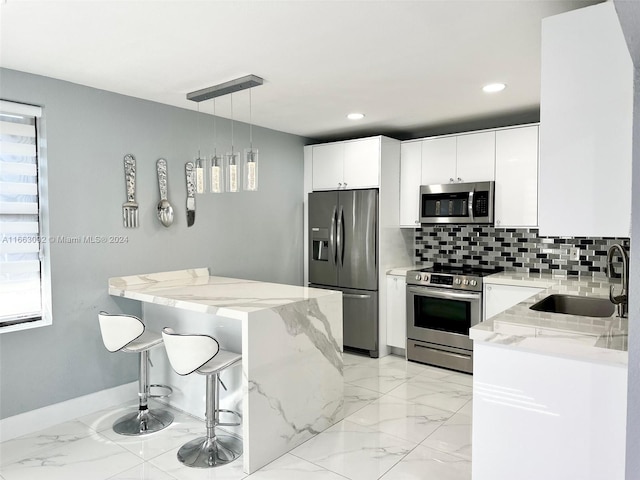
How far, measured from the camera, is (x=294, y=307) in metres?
2.73

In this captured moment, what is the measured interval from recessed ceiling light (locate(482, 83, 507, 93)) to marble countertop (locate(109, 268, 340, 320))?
1.86m

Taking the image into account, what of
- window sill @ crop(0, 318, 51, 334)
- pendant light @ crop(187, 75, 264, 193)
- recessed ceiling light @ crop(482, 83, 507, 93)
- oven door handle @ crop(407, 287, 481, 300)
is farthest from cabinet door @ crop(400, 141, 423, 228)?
window sill @ crop(0, 318, 51, 334)

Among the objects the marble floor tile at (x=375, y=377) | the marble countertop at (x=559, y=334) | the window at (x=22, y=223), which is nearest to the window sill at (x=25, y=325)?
the window at (x=22, y=223)

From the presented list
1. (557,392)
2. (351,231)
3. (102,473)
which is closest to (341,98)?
(351,231)

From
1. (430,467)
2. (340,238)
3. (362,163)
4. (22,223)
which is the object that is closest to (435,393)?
→ (430,467)

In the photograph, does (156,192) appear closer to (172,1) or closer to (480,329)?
(172,1)

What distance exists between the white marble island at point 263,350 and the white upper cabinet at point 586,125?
4.97ft

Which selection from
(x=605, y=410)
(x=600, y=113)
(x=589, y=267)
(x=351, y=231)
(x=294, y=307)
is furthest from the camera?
(x=351, y=231)

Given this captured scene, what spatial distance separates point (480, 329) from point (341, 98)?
2299mm

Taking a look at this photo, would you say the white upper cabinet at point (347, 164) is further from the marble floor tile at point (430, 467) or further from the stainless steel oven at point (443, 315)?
the marble floor tile at point (430, 467)

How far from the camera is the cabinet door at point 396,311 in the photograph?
14.8 feet

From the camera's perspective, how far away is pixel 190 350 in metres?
2.47

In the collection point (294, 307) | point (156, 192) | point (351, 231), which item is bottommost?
point (294, 307)

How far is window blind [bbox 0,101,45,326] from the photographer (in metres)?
2.90
